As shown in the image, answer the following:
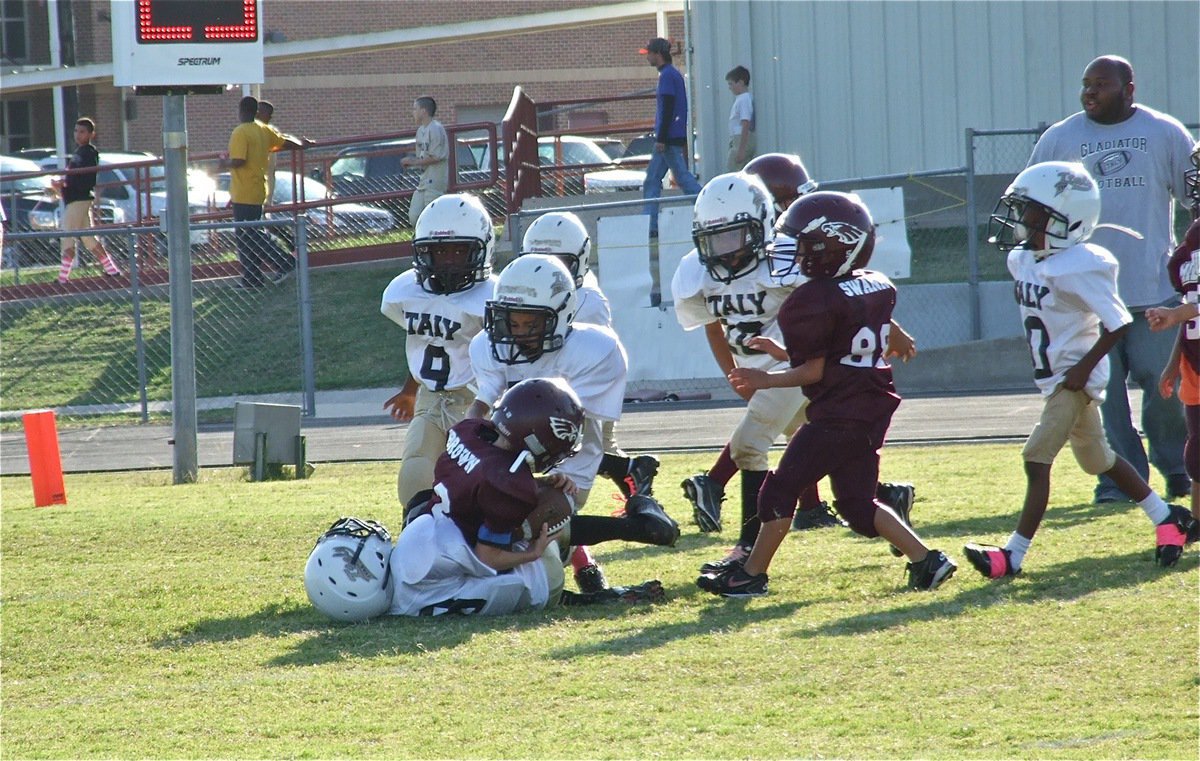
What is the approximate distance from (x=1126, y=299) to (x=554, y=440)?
3.36m

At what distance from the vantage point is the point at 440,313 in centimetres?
726

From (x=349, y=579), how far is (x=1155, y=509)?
321 cm

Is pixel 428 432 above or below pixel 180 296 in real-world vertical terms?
below

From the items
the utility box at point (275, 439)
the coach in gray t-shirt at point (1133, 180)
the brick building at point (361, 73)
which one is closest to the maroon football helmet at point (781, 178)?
the coach in gray t-shirt at point (1133, 180)

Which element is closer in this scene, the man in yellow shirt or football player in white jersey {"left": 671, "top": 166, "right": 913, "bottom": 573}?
football player in white jersey {"left": 671, "top": 166, "right": 913, "bottom": 573}

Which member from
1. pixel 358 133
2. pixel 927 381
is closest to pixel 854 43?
pixel 927 381

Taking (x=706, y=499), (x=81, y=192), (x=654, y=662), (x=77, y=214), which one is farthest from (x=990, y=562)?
(x=77, y=214)

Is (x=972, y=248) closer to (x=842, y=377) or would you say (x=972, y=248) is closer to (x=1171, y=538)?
(x=1171, y=538)

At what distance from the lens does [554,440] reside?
226 inches

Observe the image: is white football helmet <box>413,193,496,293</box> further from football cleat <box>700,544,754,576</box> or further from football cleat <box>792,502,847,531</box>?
football cleat <box>792,502,847,531</box>

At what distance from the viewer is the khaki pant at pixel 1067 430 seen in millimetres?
6215

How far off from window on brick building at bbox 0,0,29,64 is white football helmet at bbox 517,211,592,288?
3178 centimetres

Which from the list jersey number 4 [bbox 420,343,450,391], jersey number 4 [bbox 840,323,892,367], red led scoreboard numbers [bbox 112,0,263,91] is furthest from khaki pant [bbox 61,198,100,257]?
jersey number 4 [bbox 840,323,892,367]

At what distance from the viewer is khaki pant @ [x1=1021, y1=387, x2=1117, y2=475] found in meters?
6.21
